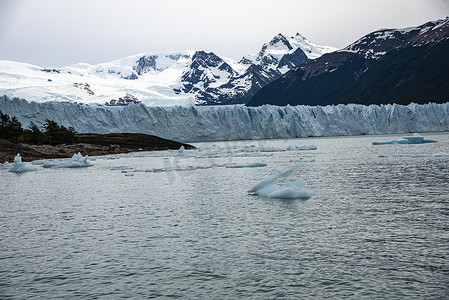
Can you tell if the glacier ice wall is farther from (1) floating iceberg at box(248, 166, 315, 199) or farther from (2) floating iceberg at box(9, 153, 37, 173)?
(1) floating iceberg at box(248, 166, 315, 199)

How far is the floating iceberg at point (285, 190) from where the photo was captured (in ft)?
59.5

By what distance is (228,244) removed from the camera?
11367 millimetres

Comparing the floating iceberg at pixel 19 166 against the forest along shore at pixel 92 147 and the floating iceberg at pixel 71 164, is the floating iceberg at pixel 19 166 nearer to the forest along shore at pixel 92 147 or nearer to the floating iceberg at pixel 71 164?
the floating iceberg at pixel 71 164

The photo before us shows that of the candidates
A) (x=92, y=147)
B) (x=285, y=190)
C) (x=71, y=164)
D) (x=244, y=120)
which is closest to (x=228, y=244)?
(x=285, y=190)

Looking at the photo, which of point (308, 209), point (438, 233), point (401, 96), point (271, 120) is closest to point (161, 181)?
point (308, 209)

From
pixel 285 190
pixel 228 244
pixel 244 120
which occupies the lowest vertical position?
pixel 228 244

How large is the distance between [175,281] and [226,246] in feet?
8.33

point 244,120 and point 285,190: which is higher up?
point 244,120

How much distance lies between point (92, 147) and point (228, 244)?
55.3m

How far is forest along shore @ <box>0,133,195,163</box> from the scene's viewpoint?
167 ft

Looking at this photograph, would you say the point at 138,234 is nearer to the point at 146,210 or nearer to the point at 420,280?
the point at 146,210

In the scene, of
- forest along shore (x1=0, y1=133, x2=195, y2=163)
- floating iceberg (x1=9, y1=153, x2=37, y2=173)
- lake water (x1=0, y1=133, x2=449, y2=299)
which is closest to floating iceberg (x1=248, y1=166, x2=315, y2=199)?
lake water (x1=0, y1=133, x2=449, y2=299)

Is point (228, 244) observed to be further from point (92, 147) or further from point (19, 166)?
point (92, 147)

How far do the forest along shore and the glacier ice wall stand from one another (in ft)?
19.1
